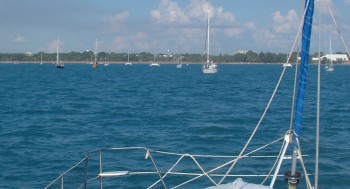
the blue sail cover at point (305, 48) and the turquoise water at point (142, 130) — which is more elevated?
the blue sail cover at point (305, 48)

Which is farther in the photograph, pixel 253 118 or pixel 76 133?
pixel 253 118

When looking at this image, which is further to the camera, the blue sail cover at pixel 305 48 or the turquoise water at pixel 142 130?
the turquoise water at pixel 142 130

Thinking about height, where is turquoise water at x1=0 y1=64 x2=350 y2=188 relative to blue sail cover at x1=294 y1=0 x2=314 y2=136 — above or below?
below

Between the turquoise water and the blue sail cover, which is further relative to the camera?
the turquoise water

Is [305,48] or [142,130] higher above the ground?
[305,48]

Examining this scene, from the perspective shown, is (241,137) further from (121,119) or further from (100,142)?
(121,119)

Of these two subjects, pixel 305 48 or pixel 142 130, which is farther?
pixel 142 130

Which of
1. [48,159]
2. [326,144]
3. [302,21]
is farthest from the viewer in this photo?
[326,144]

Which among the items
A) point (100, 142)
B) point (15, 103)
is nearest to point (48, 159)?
point (100, 142)

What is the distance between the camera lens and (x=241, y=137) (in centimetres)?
2755

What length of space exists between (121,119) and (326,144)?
15241 mm

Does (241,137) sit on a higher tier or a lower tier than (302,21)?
lower

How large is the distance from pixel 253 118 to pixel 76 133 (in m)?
11.3

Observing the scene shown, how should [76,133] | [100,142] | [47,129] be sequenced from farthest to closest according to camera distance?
[47,129], [76,133], [100,142]
